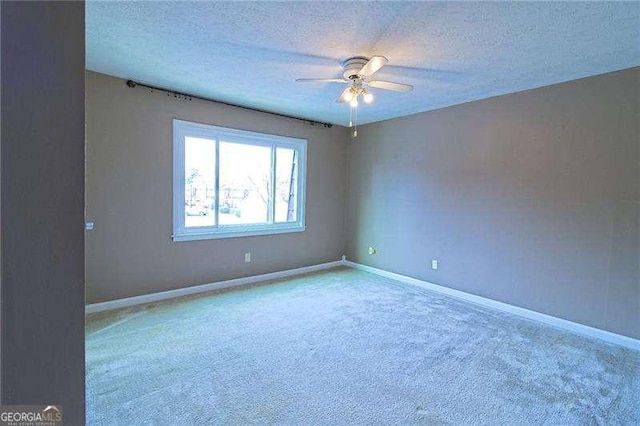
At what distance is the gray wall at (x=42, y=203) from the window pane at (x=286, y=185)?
13.6 feet

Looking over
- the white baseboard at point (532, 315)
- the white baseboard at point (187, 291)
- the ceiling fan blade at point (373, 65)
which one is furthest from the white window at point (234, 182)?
the ceiling fan blade at point (373, 65)

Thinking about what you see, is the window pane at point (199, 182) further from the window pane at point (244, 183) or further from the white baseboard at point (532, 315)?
the white baseboard at point (532, 315)

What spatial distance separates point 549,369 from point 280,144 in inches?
153

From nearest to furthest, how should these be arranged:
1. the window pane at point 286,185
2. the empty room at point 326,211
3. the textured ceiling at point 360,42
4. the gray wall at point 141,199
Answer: the empty room at point 326,211 < the textured ceiling at point 360,42 < the gray wall at point 141,199 < the window pane at point 286,185

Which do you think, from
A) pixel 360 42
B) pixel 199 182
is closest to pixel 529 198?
pixel 360 42

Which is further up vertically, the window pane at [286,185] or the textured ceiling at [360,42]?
the textured ceiling at [360,42]

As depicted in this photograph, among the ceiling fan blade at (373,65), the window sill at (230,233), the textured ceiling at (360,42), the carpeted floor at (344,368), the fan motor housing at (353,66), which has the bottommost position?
the carpeted floor at (344,368)

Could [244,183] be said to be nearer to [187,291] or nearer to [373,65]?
[187,291]

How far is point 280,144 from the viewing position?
4711mm

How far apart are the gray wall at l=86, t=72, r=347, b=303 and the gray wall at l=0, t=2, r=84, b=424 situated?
3.15m

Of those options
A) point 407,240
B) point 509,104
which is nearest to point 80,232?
point 509,104

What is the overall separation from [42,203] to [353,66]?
2532 mm

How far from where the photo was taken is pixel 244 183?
174 inches

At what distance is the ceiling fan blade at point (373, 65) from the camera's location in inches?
87.8
